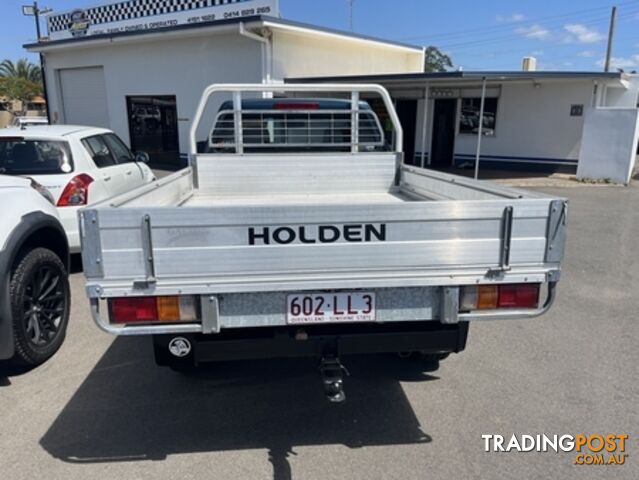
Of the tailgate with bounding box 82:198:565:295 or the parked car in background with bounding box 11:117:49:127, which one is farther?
the parked car in background with bounding box 11:117:49:127

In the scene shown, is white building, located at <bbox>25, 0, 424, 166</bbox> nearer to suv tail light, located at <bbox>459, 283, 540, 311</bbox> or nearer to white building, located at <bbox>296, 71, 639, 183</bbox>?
white building, located at <bbox>296, 71, 639, 183</bbox>

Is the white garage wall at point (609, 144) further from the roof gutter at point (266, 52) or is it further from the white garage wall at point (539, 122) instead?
the roof gutter at point (266, 52)

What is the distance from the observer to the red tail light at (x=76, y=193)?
5605 mm

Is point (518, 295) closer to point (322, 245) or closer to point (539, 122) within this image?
point (322, 245)

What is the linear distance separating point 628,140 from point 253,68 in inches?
390

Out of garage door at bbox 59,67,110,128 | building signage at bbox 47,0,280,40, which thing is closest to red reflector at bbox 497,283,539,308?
building signage at bbox 47,0,280,40

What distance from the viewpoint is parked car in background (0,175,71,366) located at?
3547mm

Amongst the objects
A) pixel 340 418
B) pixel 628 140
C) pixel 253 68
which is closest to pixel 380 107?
pixel 253 68

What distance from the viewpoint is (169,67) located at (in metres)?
15.0

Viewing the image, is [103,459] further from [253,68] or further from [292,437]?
[253,68]

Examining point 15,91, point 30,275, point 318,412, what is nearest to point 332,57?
point 30,275

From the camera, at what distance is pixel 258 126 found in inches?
244

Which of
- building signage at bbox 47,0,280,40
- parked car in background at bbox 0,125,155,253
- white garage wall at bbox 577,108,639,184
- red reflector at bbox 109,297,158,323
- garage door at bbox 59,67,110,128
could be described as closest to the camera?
red reflector at bbox 109,297,158,323

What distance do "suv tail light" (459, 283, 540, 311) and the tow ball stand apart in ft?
2.39
